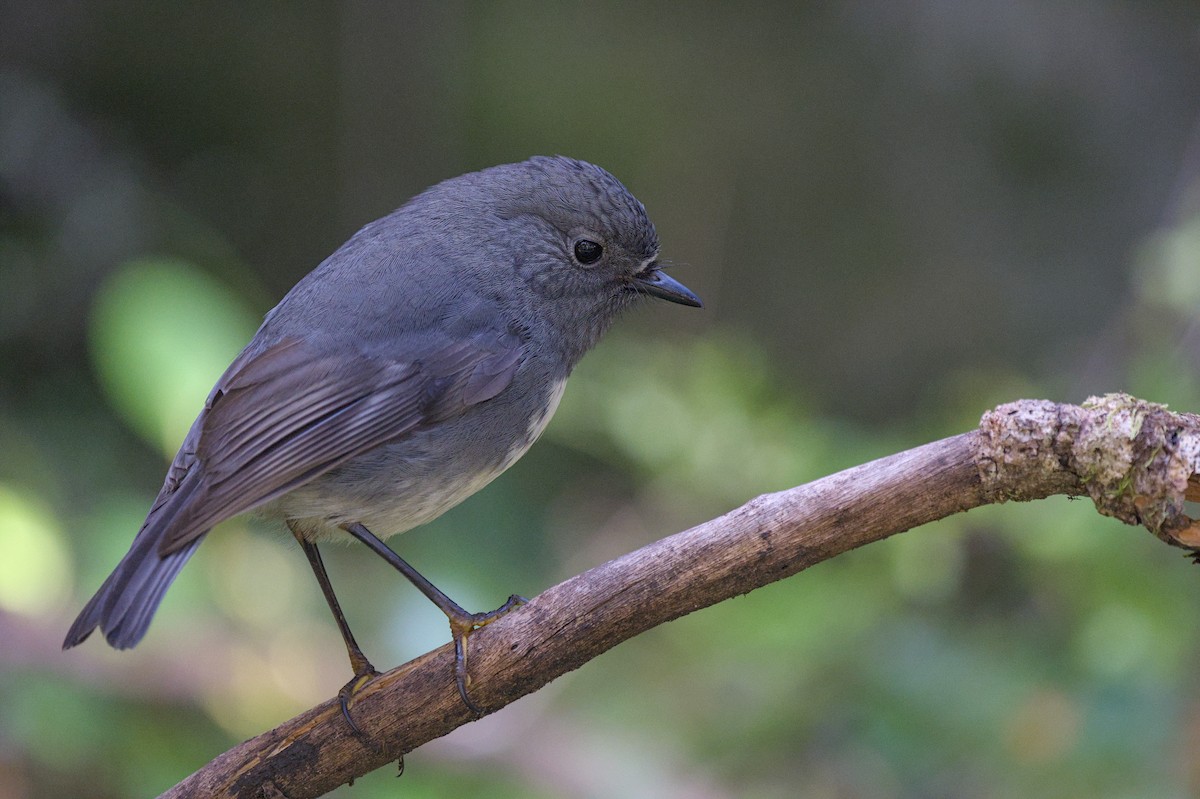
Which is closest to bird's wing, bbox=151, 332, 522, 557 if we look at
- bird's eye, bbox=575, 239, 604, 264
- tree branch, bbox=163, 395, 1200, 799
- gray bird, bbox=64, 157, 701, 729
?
gray bird, bbox=64, 157, 701, 729

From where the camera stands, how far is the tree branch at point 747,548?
6.46 ft

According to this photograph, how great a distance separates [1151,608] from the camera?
3217 mm

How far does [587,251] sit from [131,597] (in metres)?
1.47

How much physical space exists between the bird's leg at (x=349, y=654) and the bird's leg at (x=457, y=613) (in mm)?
155

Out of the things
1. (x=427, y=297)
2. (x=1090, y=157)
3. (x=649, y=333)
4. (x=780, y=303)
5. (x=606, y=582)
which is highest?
(x=1090, y=157)

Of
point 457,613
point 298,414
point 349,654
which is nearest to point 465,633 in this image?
point 457,613

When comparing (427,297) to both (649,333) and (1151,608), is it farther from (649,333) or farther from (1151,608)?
(649,333)

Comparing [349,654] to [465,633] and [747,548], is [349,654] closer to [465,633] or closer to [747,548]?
[465,633]

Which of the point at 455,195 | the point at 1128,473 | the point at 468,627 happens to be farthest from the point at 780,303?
the point at 1128,473

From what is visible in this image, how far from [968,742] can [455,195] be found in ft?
6.73

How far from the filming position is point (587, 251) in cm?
323

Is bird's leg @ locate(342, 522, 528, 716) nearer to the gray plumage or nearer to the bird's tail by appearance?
the gray plumage

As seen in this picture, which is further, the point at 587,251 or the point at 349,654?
the point at 587,251

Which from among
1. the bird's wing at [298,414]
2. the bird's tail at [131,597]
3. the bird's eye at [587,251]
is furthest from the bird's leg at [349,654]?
the bird's eye at [587,251]
